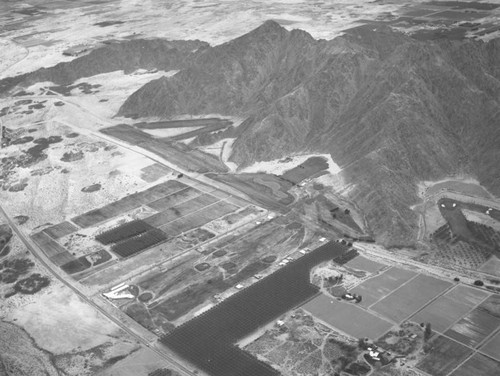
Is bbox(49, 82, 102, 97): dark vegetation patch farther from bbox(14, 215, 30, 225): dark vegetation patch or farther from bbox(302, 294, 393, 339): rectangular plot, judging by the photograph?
bbox(302, 294, 393, 339): rectangular plot

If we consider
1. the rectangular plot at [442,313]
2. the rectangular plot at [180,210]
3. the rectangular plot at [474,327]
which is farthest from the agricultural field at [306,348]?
the rectangular plot at [180,210]

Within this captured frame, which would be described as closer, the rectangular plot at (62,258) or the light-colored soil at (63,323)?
the light-colored soil at (63,323)

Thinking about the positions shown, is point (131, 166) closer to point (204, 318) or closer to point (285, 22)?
point (204, 318)

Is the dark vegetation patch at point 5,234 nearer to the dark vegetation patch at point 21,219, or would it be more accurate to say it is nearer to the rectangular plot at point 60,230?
the dark vegetation patch at point 21,219

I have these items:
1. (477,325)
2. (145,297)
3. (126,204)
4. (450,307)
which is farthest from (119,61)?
(477,325)

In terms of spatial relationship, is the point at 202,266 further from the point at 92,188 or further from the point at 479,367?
the point at 479,367

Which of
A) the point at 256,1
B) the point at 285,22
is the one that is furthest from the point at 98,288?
the point at 256,1
